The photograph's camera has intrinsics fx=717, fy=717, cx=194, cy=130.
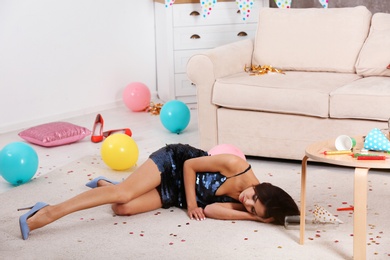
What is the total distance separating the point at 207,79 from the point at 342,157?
1.61 meters

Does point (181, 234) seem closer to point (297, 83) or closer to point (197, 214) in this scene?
point (197, 214)

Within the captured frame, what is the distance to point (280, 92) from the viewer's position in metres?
4.00

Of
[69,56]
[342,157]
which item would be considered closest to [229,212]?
[342,157]

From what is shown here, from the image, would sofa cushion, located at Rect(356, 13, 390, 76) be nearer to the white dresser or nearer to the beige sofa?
the beige sofa

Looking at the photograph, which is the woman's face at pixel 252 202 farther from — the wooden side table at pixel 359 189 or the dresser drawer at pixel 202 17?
the dresser drawer at pixel 202 17

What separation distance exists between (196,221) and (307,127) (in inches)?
41.3

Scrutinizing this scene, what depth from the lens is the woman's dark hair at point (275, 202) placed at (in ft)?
9.97

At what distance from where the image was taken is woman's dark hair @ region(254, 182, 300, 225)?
3039 mm

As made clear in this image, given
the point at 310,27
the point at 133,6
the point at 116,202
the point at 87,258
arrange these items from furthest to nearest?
the point at 133,6 < the point at 310,27 < the point at 116,202 < the point at 87,258

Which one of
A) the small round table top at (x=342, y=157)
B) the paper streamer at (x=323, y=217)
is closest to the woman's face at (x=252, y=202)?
the paper streamer at (x=323, y=217)

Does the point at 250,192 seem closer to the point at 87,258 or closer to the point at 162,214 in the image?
the point at 162,214

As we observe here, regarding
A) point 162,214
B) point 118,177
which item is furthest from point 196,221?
point 118,177

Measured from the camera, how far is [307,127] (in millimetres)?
3979

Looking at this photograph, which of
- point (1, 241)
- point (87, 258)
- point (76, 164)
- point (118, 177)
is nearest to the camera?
point (87, 258)
